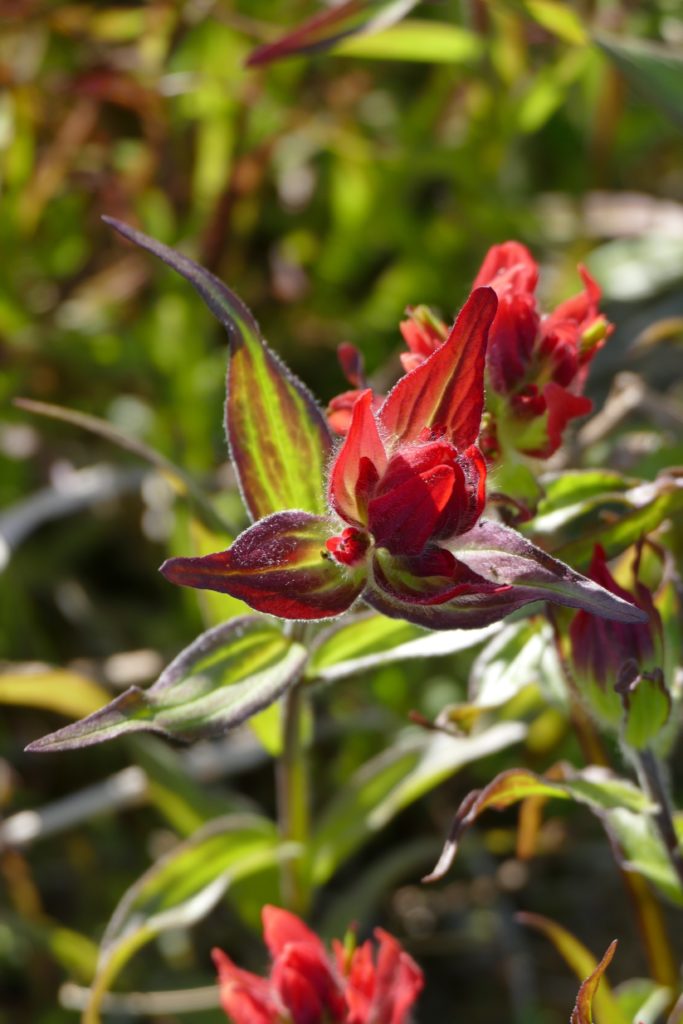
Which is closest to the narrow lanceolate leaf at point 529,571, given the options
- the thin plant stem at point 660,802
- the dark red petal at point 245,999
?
the thin plant stem at point 660,802

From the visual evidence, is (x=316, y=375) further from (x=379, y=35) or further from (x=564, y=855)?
(x=564, y=855)

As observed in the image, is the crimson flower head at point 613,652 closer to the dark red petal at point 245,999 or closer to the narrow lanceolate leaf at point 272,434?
the narrow lanceolate leaf at point 272,434

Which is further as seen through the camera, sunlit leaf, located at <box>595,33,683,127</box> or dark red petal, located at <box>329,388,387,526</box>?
sunlit leaf, located at <box>595,33,683,127</box>

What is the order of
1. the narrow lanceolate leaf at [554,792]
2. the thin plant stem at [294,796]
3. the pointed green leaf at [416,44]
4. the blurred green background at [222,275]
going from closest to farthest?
1. the narrow lanceolate leaf at [554,792]
2. the thin plant stem at [294,796]
3. the pointed green leaf at [416,44]
4. the blurred green background at [222,275]

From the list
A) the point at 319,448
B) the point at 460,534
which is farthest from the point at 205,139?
the point at 460,534

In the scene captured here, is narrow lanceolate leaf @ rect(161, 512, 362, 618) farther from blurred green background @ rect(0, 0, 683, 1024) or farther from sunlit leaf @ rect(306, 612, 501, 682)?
blurred green background @ rect(0, 0, 683, 1024)

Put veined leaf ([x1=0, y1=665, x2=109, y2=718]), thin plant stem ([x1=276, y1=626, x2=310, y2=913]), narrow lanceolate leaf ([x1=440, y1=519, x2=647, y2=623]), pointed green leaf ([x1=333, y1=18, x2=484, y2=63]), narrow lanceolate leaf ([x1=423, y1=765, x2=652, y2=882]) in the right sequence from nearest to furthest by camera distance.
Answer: narrow lanceolate leaf ([x1=440, y1=519, x2=647, y2=623]) → narrow lanceolate leaf ([x1=423, y1=765, x2=652, y2=882]) → thin plant stem ([x1=276, y1=626, x2=310, y2=913]) → veined leaf ([x1=0, y1=665, x2=109, y2=718]) → pointed green leaf ([x1=333, y1=18, x2=484, y2=63])

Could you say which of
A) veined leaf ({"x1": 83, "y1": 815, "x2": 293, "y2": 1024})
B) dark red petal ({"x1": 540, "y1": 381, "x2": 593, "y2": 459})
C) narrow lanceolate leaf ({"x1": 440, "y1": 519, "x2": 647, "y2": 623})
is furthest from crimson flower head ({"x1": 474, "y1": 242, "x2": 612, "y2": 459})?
veined leaf ({"x1": 83, "y1": 815, "x2": 293, "y2": 1024})

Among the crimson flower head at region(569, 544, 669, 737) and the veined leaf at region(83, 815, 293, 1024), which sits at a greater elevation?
the crimson flower head at region(569, 544, 669, 737)
